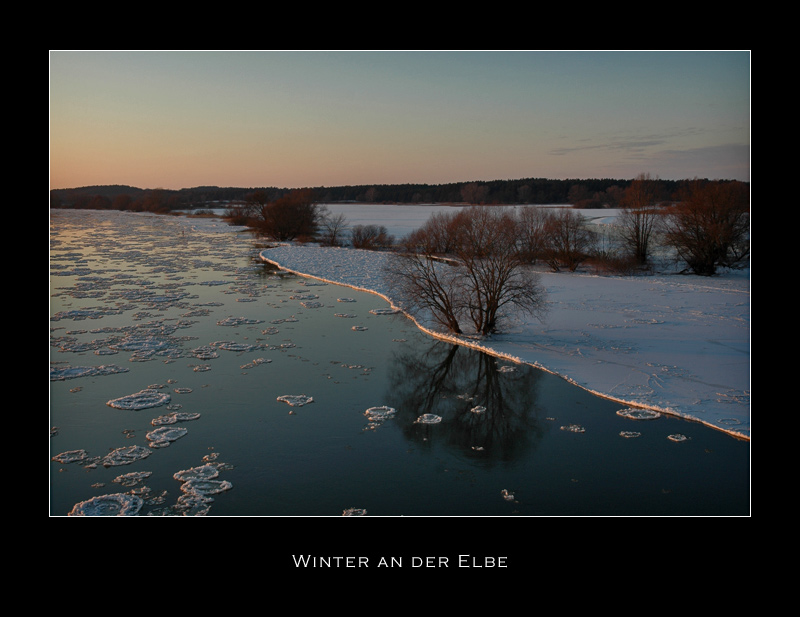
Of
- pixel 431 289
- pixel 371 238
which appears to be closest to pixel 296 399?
pixel 431 289

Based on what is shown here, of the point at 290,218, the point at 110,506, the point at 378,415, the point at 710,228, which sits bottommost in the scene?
the point at 110,506

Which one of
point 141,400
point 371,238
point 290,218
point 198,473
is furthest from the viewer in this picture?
point 290,218

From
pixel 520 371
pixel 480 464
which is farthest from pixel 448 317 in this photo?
pixel 480 464

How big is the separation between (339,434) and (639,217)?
69.0 feet

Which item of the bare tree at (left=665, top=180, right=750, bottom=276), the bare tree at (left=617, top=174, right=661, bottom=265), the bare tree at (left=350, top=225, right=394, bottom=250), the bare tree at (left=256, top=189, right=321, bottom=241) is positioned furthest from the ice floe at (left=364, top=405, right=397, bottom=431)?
the bare tree at (left=256, top=189, right=321, bottom=241)

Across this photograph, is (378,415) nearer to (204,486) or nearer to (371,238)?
(204,486)

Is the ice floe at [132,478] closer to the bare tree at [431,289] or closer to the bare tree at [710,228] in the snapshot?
the bare tree at [431,289]

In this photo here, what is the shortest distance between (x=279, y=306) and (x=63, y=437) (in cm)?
907

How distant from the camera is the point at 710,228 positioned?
23.1 metres

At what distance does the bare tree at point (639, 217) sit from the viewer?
25109 millimetres

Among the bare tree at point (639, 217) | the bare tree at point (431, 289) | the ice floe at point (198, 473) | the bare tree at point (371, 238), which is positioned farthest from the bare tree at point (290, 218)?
the ice floe at point (198, 473)

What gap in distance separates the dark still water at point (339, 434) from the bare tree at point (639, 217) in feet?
49.9
